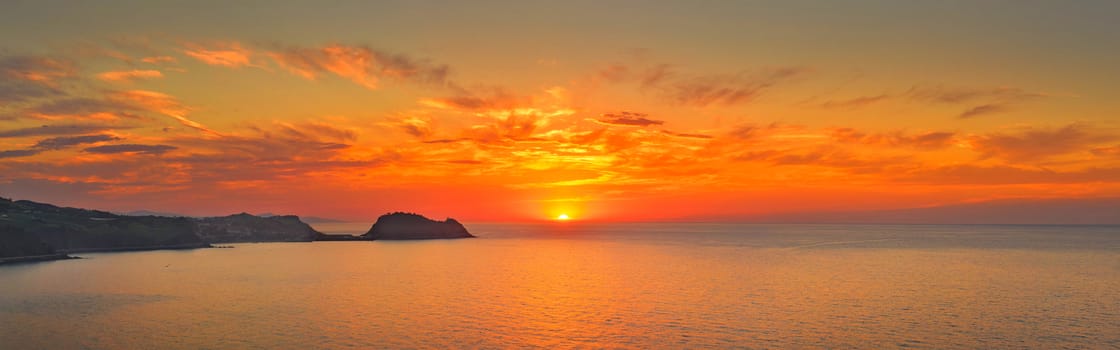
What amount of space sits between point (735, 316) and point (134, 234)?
182636mm

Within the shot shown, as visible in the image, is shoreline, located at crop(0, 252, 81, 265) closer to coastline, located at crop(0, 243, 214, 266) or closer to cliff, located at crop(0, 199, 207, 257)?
coastline, located at crop(0, 243, 214, 266)

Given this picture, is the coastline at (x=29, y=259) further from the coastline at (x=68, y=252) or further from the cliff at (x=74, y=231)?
the cliff at (x=74, y=231)

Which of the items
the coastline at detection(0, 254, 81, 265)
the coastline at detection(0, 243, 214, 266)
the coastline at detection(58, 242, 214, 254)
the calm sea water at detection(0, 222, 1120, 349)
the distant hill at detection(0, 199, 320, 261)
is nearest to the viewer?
the calm sea water at detection(0, 222, 1120, 349)

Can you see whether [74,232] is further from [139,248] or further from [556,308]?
[556,308]

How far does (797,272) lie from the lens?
104938 mm

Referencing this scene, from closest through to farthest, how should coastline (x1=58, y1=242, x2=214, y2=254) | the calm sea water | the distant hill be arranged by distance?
the calm sea water
the distant hill
coastline (x1=58, y1=242, x2=214, y2=254)

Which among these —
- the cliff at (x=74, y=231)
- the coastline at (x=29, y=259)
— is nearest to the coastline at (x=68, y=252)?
the coastline at (x=29, y=259)

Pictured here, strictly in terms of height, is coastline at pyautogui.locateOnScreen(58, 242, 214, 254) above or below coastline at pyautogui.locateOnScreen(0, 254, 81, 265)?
above

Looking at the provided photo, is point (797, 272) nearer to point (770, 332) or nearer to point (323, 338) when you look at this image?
point (770, 332)

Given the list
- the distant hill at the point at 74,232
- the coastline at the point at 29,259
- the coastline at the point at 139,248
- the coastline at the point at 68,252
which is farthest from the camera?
the coastline at the point at 139,248

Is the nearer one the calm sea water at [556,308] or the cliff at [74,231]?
the calm sea water at [556,308]

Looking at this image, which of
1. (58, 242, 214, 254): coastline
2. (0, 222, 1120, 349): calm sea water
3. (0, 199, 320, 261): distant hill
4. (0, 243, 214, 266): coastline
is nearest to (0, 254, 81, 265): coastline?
(0, 243, 214, 266): coastline

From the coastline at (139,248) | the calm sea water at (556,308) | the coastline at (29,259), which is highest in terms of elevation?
the coastline at (139,248)

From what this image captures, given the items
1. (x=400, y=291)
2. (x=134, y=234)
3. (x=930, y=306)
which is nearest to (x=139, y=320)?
(x=400, y=291)
